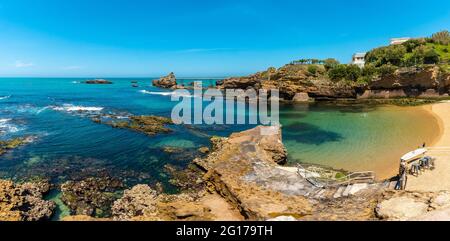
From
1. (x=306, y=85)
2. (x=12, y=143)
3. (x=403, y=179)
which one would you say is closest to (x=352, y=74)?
(x=306, y=85)

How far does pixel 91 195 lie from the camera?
17438 millimetres

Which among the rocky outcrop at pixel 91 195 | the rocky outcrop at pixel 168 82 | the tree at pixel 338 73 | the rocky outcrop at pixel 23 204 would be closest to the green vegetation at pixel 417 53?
the tree at pixel 338 73

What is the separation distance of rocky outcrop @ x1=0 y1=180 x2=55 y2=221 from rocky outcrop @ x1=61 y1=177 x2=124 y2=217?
1.24 m

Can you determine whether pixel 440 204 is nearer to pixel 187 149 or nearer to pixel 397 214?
pixel 397 214

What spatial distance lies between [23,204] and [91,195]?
355 centimetres

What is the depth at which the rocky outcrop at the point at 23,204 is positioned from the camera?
13.7m

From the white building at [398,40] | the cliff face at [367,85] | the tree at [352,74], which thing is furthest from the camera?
the white building at [398,40]

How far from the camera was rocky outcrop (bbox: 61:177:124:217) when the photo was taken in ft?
51.9

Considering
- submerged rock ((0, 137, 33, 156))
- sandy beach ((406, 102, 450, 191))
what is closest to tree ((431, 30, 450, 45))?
sandy beach ((406, 102, 450, 191))

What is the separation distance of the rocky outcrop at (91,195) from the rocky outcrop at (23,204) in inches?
48.9

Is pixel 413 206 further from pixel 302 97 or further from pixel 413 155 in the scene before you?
pixel 302 97

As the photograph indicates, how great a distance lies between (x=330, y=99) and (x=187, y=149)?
46807 mm

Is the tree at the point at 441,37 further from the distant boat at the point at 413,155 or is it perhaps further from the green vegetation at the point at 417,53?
the distant boat at the point at 413,155

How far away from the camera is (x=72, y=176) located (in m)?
20.1
